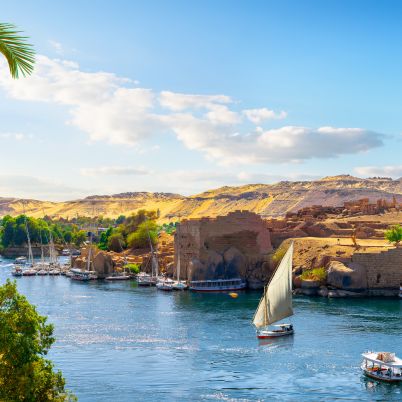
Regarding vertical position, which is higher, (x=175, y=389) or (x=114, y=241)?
(x=114, y=241)

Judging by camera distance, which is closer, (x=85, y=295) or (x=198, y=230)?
(x=85, y=295)

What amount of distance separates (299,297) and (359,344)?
18.8m

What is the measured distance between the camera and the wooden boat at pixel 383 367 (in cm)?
2791

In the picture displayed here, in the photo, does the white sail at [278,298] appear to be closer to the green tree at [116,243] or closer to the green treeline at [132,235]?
the green treeline at [132,235]

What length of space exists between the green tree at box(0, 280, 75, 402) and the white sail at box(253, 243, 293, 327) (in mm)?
23941

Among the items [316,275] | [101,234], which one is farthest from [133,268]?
[101,234]

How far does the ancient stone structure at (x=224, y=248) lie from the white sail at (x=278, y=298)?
21.4m

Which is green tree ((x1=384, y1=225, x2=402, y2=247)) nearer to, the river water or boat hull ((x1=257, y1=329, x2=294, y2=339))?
the river water

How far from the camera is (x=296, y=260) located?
5969 centimetres

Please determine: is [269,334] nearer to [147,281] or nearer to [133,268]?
[147,281]

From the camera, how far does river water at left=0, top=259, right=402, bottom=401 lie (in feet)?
86.2

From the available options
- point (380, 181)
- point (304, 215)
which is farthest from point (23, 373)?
point (380, 181)

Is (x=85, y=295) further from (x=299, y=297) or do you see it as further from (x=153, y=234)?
(x=153, y=234)

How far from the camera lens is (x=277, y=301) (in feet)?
125
